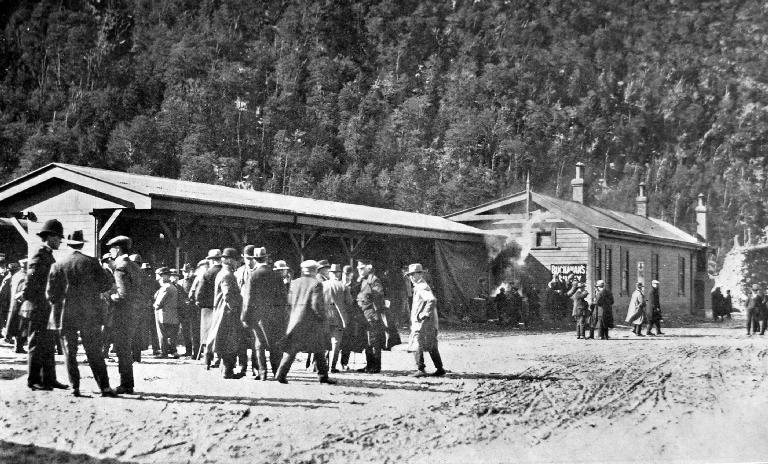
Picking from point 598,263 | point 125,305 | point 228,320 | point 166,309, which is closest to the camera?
point 125,305

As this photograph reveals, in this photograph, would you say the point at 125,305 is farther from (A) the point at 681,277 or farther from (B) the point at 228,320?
(A) the point at 681,277

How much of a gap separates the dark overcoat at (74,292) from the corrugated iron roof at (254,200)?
21.7 ft

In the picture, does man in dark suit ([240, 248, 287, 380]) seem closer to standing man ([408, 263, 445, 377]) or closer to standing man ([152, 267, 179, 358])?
standing man ([408, 263, 445, 377])

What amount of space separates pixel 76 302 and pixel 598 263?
19.7m

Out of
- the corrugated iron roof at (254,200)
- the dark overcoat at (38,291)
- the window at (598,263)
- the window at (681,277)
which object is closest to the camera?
the dark overcoat at (38,291)

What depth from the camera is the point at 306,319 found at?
9.90 meters

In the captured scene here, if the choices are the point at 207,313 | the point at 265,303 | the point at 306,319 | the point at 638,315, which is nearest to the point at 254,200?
the point at 207,313

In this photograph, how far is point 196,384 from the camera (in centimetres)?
1003

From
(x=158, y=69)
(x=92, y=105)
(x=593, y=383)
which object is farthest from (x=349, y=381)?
(x=158, y=69)

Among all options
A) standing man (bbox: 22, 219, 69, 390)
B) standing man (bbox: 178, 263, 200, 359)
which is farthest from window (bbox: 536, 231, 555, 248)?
standing man (bbox: 22, 219, 69, 390)

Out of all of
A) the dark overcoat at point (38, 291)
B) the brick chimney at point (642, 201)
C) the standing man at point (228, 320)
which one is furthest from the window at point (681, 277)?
the dark overcoat at point (38, 291)

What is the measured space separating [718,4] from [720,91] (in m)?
1.75

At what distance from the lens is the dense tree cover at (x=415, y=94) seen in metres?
11.1

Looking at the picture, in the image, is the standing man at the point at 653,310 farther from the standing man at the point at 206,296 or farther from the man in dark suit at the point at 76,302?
the man in dark suit at the point at 76,302
